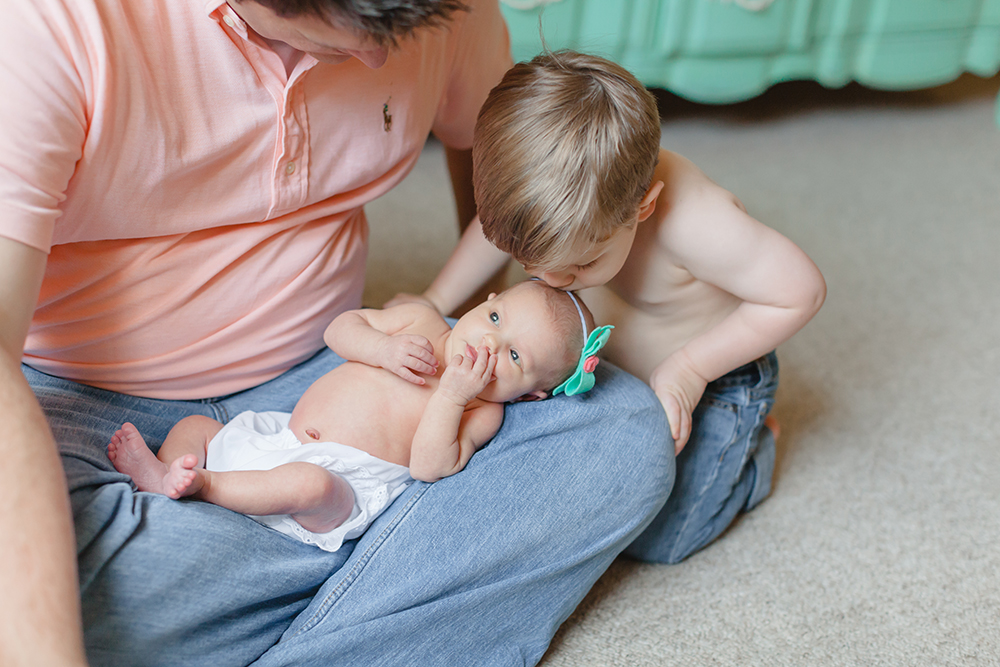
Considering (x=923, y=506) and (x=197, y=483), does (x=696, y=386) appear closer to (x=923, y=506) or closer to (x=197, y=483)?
(x=923, y=506)

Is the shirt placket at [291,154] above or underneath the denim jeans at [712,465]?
above

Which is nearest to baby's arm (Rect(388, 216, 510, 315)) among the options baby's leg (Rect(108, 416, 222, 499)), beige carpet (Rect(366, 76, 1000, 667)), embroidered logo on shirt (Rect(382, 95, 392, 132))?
embroidered logo on shirt (Rect(382, 95, 392, 132))

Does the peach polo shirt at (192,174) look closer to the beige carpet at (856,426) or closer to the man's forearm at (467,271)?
the man's forearm at (467,271)

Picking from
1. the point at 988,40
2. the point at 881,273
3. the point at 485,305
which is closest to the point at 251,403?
the point at 485,305

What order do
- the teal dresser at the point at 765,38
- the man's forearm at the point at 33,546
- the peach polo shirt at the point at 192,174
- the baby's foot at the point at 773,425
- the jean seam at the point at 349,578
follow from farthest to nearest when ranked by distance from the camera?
1. the teal dresser at the point at 765,38
2. the baby's foot at the point at 773,425
3. the jean seam at the point at 349,578
4. the peach polo shirt at the point at 192,174
5. the man's forearm at the point at 33,546

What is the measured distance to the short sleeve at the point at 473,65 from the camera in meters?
1.01

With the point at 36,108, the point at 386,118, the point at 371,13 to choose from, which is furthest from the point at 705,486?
the point at 36,108

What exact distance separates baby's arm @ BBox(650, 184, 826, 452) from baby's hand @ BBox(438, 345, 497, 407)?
269 mm

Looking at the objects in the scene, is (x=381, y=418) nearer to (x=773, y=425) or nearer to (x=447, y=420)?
(x=447, y=420)

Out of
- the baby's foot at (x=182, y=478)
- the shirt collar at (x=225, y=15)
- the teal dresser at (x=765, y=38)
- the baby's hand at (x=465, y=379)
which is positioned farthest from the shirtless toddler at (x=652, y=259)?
the teal dresser at (x=765, y=38)

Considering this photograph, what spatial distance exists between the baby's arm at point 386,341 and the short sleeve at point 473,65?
0.94 feet

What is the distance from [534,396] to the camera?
0.94 m

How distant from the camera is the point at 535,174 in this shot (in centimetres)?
79

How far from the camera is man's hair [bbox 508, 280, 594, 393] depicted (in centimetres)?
90
